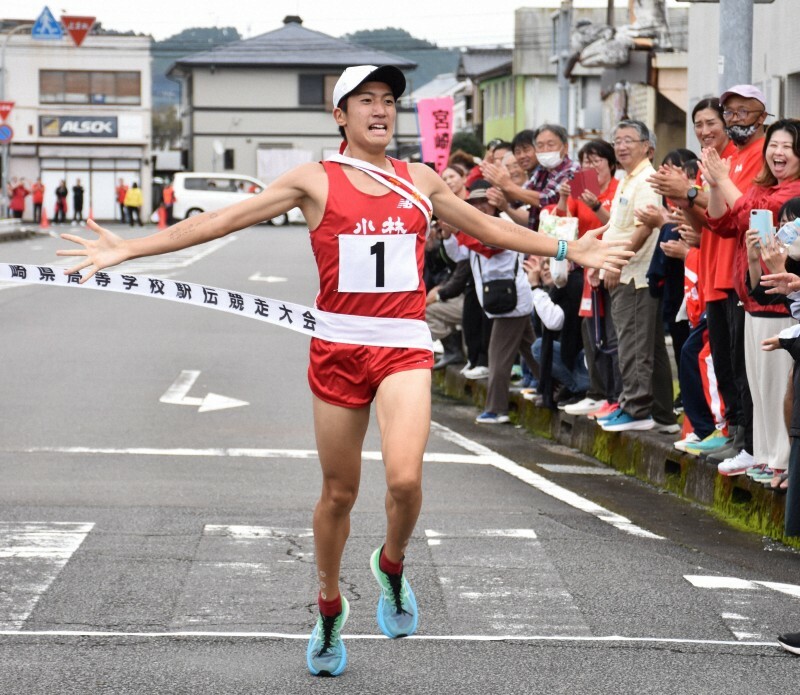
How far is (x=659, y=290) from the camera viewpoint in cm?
1036

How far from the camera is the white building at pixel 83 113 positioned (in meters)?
67.4

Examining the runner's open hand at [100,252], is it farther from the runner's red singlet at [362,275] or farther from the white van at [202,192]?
the white van at [202,192]

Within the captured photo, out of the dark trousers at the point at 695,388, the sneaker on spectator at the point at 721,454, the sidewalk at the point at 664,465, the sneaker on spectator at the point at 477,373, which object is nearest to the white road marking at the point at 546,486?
the sidewalk at the point at 664,465

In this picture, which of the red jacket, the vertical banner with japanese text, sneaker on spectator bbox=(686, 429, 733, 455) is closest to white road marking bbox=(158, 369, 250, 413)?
sneaker on spectator bbox=(686, 429, 733, 455)

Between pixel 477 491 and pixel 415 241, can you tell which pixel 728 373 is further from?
pixel 415 241

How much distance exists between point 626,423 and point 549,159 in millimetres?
2473

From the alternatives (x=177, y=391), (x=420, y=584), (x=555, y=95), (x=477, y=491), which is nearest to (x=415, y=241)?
(x=420, y=584)

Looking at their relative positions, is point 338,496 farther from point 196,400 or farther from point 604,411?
point 196,400

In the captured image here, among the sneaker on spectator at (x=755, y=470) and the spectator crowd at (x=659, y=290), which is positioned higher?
the spectator crowd at (x=659, y=290)

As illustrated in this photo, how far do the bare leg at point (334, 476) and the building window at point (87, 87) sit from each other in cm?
6598

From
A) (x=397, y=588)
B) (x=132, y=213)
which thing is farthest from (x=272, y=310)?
(x=132, y=213)

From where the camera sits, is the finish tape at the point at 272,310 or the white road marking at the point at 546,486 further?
the white road marking at the point at 546,486

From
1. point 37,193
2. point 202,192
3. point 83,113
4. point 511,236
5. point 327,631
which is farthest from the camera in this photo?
point 83,113

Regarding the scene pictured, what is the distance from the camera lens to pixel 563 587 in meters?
6.58
